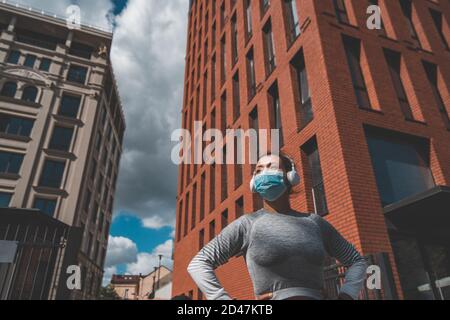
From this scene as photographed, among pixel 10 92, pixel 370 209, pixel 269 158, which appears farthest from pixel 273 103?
pixel 10 92

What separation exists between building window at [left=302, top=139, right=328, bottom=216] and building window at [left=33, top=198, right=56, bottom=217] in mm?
20875

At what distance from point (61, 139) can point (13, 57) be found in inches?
347

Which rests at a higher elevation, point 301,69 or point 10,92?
point 10,92

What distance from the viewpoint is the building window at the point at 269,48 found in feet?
40.8

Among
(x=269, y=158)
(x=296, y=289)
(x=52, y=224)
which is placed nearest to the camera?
(x=296, y=289)

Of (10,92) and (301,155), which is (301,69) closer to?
(301,155)

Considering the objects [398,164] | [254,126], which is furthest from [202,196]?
[398,164]

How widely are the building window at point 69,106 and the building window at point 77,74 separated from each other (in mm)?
2095

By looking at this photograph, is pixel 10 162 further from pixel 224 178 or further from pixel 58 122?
pixel 224 178

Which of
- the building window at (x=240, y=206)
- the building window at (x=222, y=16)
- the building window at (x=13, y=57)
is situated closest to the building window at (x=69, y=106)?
the building window at (x=13, y=57)

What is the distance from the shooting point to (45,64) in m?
28.1

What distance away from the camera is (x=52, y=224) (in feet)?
Answer: 60.0

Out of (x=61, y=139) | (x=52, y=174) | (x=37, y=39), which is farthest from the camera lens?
(x=37, y=39)

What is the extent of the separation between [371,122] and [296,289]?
774 cm
